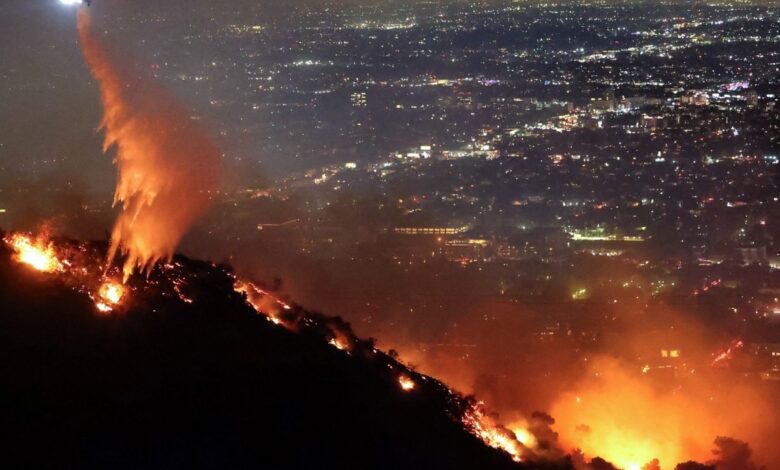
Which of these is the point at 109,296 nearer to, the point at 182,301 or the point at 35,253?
the point at 182,301

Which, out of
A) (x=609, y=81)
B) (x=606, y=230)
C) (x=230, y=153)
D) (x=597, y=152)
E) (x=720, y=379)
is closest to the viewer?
(x=720, y=379)

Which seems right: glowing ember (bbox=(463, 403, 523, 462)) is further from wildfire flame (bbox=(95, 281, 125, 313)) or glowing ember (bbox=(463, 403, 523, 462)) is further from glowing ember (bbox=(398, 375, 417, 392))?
wildfire flame (bbox=(95, 281, 125, 313))

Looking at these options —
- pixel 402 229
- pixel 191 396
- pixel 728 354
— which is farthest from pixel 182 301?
pixel 402 229

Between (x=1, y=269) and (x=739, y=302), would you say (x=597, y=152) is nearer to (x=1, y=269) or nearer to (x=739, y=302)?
(x=739, y=302)

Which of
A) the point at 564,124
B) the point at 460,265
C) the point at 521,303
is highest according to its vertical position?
the point at 564,124

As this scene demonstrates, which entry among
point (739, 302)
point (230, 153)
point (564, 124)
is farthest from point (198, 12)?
point (739, 302)
